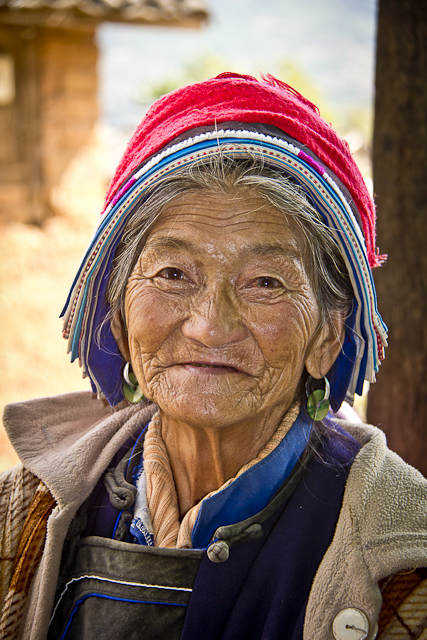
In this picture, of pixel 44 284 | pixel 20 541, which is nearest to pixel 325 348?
pixel 20 541

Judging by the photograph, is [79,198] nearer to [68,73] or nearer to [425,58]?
[68,73]

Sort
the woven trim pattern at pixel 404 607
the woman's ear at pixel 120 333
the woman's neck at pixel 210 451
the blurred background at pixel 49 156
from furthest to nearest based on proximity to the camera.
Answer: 1. the blurred background at pixel 49 156
2. the woman's ear at pixel 120 333
3. the woman's neck at pixel 210 451
4. the woven trim pattern at pixel 404 607

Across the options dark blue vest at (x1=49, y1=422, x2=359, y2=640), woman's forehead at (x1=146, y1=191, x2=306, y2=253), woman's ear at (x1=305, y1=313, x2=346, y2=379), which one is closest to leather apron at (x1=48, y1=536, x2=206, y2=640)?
dark blue vest at (x1=49, y1=422, x2=359, y2=640)

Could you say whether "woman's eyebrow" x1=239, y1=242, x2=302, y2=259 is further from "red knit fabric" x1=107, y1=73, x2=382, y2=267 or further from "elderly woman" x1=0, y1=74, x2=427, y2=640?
"red knit fabric" x1=107, y1=73, x2=382, y2=267

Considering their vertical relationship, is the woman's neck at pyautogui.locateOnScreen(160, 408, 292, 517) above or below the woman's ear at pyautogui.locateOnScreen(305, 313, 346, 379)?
below

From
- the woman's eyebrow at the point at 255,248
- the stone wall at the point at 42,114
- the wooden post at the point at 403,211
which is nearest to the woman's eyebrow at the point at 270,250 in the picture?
the woman's eyebrow at the point at 255,248

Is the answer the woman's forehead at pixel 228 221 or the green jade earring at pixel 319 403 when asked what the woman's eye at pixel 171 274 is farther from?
the green jade earring at pixel 319 403

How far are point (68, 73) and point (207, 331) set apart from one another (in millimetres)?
7422

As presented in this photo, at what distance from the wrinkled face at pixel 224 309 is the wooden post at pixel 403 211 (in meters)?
1.38

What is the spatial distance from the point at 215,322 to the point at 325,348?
1.41 feet

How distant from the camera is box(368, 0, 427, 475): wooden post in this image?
9.20ft

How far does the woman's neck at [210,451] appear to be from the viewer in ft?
5.91

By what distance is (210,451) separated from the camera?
1829mm

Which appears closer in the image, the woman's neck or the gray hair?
the gray hair
